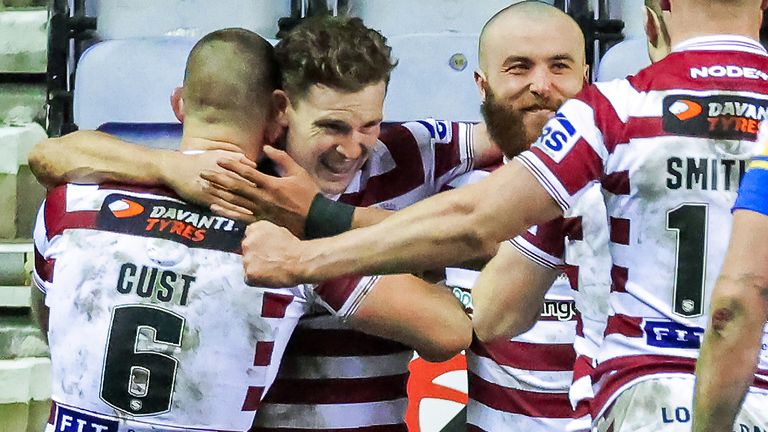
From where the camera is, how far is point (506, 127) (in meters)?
2.17

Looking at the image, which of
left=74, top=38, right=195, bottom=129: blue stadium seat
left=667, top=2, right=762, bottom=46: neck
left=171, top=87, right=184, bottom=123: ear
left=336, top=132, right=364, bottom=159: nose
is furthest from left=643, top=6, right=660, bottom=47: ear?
left=74, top=38, right=195, bottom=129: blue stadium seat

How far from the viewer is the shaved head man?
7.09 feet

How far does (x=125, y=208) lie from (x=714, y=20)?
37.1 inches

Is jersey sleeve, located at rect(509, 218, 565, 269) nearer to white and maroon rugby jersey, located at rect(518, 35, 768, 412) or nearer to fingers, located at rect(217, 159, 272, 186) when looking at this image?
white and maroon rugby jersey, located at rect(518, 35, 768, 412)

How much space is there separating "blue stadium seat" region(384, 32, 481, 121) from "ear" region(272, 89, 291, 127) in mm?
1467

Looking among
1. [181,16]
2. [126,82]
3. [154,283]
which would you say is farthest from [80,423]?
[181,16]

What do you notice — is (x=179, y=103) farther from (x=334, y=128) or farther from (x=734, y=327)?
(x=734, y=327)

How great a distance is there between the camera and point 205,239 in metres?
1.65

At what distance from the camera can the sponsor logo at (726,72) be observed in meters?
1.47

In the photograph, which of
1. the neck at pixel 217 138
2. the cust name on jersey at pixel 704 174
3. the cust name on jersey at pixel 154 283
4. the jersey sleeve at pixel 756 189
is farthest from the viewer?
the neck at pixel 217 138

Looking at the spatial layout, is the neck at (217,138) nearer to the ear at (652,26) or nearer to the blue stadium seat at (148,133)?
the ear at (652,26)

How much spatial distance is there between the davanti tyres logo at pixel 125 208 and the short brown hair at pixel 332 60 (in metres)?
0.35

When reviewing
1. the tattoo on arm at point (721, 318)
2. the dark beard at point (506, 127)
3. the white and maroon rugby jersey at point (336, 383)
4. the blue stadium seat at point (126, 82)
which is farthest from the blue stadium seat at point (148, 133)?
the tattoo on arm at point (721, 318)

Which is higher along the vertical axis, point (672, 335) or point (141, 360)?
point (672, 335)
